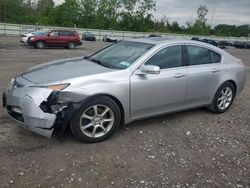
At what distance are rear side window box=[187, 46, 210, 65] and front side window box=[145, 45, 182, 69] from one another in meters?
0.25

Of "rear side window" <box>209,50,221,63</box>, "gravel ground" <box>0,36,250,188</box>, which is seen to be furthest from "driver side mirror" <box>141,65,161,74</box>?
"rear side window" <box>209,50,221,63</box>

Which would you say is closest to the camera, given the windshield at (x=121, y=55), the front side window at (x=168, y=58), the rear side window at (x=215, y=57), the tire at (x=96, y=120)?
the tire at (x=96, y=120)

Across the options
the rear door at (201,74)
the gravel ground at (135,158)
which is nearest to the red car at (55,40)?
the gravel ground at (135,158)

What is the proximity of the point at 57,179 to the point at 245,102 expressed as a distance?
516 cm

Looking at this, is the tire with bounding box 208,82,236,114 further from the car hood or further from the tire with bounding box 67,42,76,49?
the tire with bounding box 67,42,76,49

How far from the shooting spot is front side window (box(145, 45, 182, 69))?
4.57m

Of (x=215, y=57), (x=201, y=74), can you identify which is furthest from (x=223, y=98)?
(x=201, y=74)

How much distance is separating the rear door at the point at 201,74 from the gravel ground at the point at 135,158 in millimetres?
542

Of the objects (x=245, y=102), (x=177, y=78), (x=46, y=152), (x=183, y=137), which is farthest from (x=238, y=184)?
(x=245, y=102)

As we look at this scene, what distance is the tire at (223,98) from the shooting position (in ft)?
18.1

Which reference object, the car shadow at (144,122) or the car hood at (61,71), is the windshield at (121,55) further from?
the car shadow at (144,122)

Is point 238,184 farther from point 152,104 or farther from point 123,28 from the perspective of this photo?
point 123,28

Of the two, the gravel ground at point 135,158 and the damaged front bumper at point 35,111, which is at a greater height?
the damaged front bumper at point 35,111

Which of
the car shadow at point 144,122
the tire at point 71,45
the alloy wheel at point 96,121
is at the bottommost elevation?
the car shadow at point 144,122
